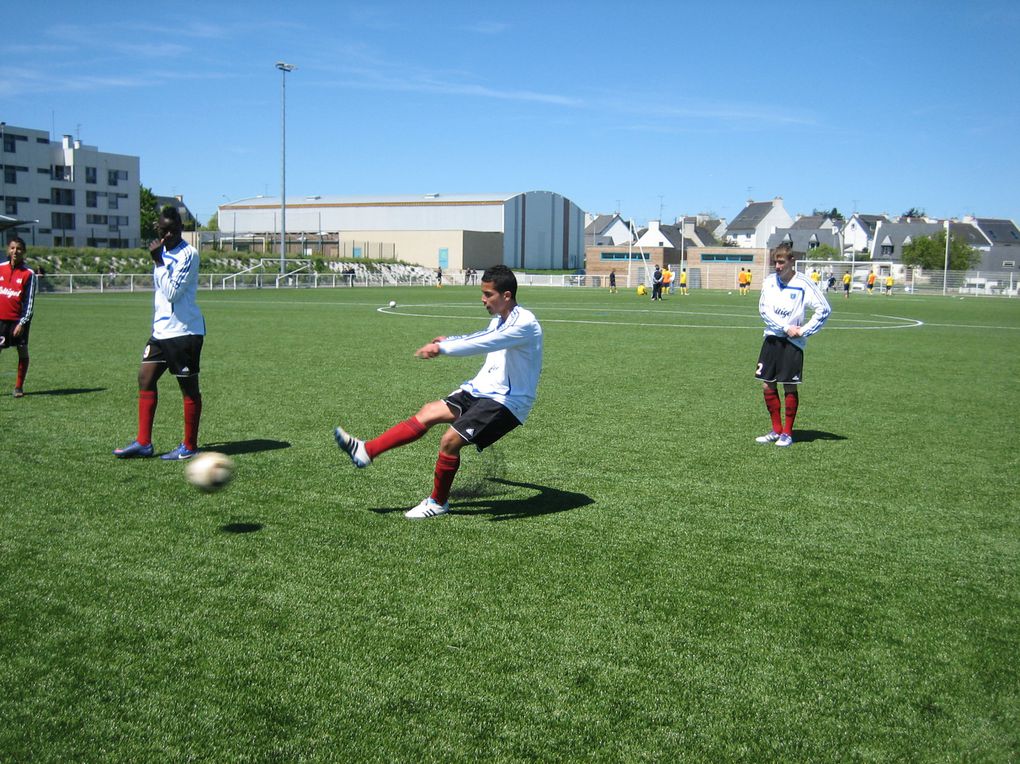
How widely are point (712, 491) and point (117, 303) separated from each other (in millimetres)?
33888

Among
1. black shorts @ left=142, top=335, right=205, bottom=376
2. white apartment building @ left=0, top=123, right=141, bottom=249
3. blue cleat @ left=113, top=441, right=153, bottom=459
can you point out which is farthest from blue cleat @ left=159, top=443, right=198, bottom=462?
white apartment building @ left=0, top=123, right=141, bottom=249

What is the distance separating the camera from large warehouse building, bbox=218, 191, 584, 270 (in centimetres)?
8538

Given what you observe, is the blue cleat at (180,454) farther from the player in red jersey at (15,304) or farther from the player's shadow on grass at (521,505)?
the player in red jersey at (15,304)

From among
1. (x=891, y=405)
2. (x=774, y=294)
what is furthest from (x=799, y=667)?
(x=891, y=405)

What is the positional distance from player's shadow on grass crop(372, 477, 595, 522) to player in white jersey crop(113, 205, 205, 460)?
2.77 metres

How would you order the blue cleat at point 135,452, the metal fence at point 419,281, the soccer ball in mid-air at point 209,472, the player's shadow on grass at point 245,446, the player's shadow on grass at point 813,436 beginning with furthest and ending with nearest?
the metal fence at point 419,281 → the player's shadow on grass at point 813,436 → the player's shadow on grass at point 245,446 → the blue cleat at point 135,452 → the soccer ball in mid-air at point 209,472

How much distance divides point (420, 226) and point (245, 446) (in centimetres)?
8122

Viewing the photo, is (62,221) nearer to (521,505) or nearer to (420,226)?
(420,226)

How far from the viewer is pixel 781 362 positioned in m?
10.1

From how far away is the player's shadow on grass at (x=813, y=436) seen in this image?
33.4ft

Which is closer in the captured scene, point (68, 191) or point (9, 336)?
point (9, 336)

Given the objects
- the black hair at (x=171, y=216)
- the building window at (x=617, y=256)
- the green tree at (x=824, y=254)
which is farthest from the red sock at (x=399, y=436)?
the green tree at (x=824, y=254)

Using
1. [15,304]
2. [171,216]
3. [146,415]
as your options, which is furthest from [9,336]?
[171,216]

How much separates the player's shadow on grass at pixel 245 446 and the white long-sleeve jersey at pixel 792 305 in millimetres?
5563
